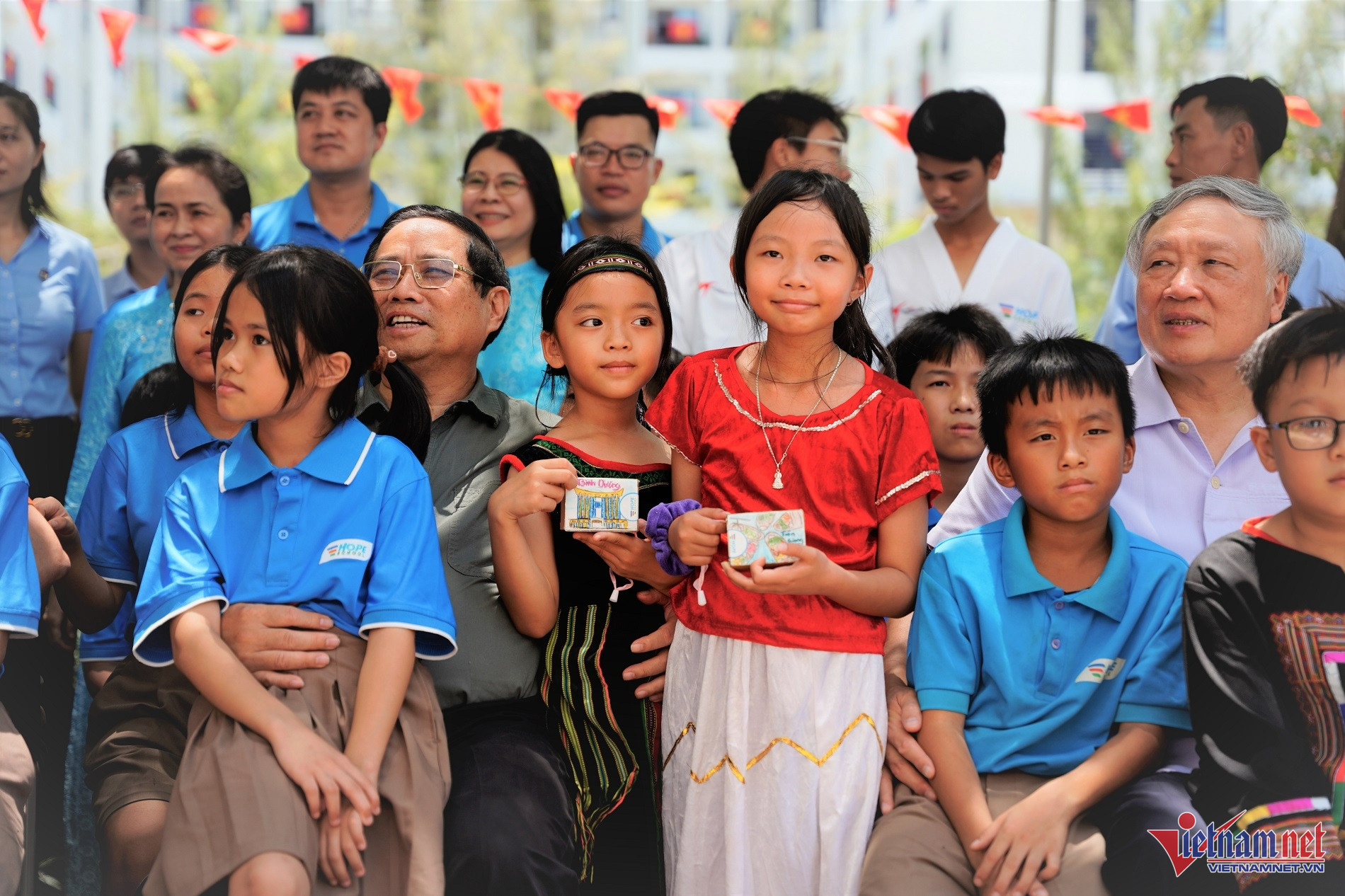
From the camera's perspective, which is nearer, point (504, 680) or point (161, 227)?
point (504, 680)

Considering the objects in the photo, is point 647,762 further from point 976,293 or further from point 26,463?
point 26,463

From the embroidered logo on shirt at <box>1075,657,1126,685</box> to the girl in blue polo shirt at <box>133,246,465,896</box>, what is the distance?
1.33 metres

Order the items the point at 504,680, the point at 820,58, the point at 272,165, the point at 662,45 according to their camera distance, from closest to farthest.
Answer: the point at 504,680 → the point at 272,165 → the point at 820,58 → the point at 662,45

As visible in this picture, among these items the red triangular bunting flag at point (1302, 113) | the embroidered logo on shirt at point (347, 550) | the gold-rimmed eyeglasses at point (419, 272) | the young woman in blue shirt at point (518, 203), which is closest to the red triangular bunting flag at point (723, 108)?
the young woman in blue shirt at point (518, 203)

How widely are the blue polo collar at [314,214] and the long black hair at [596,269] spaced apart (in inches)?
83.2

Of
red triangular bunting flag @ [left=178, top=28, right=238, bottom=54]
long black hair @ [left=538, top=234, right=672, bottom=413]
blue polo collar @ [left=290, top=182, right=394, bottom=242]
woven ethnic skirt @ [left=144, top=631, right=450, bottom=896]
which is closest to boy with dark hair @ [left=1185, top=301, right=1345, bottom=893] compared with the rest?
long black hair @ [left=538, top=234, right=672, bottom=413]

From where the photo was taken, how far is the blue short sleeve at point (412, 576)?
2477mm

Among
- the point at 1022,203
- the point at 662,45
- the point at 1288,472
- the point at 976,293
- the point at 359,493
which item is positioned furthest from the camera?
the point at 662,45

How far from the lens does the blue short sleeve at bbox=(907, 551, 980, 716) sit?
254 centimetres

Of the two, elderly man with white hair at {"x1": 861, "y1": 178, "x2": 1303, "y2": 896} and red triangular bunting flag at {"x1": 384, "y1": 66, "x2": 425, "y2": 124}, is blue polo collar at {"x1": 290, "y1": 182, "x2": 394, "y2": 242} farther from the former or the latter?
elderly man with white hair at {"x1": 861, "y1": 178, "x2": 1303, "y2": 896}

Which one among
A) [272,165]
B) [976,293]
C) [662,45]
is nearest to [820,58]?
[662,45]

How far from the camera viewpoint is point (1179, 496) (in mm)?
2891

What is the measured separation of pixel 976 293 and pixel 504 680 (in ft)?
8.75

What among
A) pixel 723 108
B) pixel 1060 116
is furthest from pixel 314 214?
pixel 1060 116
